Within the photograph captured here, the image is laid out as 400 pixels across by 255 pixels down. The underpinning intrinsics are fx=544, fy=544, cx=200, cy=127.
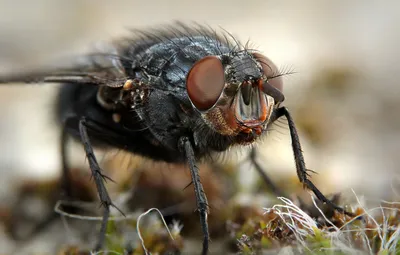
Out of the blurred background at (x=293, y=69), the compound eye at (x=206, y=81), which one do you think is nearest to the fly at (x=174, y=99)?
the compound eye at (x=206, y=81)

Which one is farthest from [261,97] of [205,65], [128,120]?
[128,120]

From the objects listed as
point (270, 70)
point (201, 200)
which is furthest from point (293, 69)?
point (201, 200)

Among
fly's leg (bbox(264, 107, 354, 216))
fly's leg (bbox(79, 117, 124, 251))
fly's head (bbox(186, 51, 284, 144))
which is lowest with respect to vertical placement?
fly's leg (bbox(79, 117, 124, 251))

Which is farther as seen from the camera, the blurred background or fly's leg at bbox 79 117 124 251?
the blurred background

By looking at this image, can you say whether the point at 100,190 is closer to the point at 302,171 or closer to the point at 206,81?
the point at 206,81

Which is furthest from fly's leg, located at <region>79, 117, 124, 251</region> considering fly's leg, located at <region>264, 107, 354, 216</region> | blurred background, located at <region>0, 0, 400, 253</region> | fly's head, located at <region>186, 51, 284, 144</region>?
fly's leg, located at <region>264, 107, 354, 216</region>

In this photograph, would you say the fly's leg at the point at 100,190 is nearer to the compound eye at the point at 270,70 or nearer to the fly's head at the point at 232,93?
the fly's head at the point at 232,93

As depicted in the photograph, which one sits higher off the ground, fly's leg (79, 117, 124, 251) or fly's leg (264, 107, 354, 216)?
fly's leg (264, 107, 354, 216)

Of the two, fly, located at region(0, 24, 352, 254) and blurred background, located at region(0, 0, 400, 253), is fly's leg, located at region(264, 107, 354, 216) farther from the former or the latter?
blurred background, located at region(0, 0, 400, 253)
